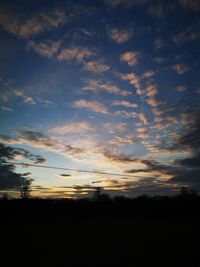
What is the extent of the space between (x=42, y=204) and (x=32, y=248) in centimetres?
4274

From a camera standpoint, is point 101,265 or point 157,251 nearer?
point 101,265

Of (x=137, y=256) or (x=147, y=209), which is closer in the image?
(x=137, y=256)

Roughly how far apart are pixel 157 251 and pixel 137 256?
1826 millimetres

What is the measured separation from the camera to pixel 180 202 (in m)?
60.0

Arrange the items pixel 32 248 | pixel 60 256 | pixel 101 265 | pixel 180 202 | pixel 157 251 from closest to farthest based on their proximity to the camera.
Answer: pixel 101 265, pixel 60 256, pixel 157 251, pixel 32 248, pixel 180 202

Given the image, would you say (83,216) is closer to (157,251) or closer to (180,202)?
(180,202)

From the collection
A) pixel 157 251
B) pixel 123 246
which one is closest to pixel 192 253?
pixel 157 251

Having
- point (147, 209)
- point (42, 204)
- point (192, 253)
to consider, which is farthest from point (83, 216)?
point (192, 253)

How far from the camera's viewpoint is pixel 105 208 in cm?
5484

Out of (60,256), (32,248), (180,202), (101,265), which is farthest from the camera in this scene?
(180,202)

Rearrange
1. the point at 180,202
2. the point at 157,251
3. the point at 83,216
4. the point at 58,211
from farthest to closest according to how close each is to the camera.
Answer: the point at 180,202 < the point at 58,211 < the point at 83,216 < the point at 157,251

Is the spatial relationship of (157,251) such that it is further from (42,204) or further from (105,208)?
(42,204)

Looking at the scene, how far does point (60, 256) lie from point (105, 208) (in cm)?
4349

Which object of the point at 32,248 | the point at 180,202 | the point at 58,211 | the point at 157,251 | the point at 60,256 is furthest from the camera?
the point at 180,202
